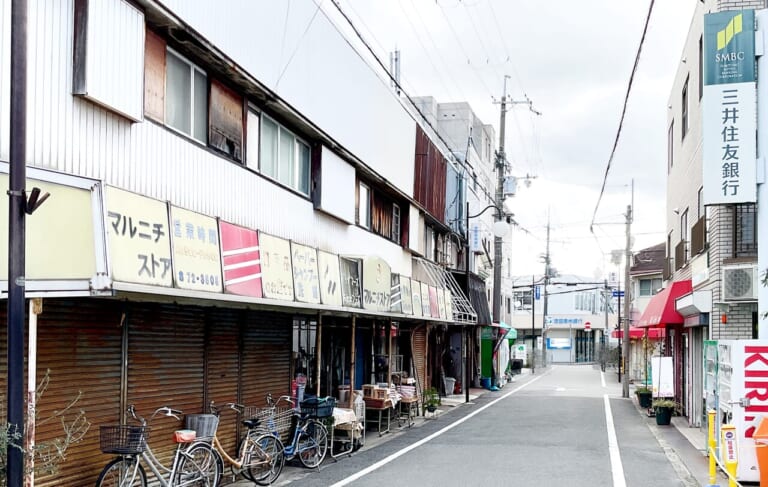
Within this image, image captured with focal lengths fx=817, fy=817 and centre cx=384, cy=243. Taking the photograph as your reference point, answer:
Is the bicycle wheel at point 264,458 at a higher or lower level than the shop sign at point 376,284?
lower

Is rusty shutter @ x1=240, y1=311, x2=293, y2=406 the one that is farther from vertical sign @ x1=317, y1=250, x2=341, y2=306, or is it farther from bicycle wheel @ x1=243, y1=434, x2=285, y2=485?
bicycle wheel @ x1=243, y1=434, x2=285, y2=485

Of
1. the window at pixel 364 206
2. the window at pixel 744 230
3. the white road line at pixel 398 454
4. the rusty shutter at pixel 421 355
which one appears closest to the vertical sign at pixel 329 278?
the white road line at pixel 398 454

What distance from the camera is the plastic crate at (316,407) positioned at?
544 inches

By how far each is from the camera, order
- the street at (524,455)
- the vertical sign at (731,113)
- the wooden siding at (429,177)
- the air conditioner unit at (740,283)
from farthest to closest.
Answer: the wooden siding at (429,177) < the air conditioner unit at (740,283) < the vertical sign at (731,113) < the street at (524,455)

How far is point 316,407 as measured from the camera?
45.6ft

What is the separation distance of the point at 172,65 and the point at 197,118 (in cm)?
93

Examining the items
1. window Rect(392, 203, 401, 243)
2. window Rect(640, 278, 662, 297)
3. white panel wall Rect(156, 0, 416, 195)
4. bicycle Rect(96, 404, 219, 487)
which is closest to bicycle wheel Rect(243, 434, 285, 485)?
bicycle Rect(96, 404, 219, 487)

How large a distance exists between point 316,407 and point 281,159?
4.54 meters

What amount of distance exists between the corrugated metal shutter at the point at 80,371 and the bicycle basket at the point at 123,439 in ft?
1.34

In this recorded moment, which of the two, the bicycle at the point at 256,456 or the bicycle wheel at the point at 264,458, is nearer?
the bicycle at the point at 256,456

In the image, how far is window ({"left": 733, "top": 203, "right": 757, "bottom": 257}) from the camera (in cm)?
1614

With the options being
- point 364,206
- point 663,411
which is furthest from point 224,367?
point 663,411

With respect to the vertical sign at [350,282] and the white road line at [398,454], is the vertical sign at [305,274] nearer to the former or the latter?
the vertical sign at [350,282]

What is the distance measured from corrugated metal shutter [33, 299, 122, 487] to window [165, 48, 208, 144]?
112 inches
